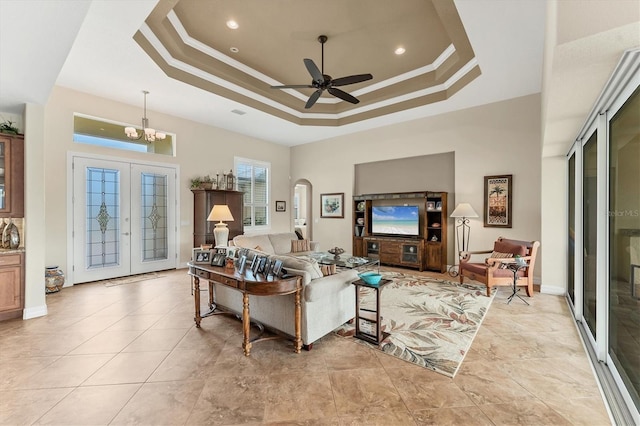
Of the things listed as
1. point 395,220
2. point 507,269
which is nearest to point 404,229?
point 395,220

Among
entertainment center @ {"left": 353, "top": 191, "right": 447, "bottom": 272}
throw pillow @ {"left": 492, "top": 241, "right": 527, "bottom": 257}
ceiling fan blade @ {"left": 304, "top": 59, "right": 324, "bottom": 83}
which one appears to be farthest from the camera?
entertainment center @ {"left": 353, "top": 191, "right": 447, "bottom": 272}

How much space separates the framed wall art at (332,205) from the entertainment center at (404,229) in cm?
53

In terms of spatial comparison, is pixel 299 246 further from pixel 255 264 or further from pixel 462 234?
pixel 462 234

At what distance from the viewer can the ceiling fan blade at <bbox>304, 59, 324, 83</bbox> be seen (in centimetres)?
362

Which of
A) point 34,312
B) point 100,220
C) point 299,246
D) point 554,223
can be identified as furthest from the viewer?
point 299,246

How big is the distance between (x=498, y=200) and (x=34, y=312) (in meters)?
7.56

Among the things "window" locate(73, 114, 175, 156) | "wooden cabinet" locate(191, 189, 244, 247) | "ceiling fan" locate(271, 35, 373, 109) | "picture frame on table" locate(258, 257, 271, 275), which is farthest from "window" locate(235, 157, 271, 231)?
"picture frame on table" locate(258, 257, 271, 275)

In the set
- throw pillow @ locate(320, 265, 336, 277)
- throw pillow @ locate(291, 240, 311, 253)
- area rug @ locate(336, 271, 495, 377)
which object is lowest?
area rug @ locate(336, 271, 495, 377)

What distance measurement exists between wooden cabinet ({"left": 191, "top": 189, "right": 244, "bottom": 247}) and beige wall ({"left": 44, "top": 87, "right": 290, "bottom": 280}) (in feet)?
0.57

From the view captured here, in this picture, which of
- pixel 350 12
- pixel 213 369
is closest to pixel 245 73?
pixel 350 12

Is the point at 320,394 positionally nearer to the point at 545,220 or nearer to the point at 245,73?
the point at 545,220

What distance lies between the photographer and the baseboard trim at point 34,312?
3.52 m

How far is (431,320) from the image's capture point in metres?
3.46

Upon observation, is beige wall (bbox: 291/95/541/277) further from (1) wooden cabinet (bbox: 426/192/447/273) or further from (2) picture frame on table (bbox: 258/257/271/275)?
(2) picture frame on table (bbox: 258/257/271/275)
